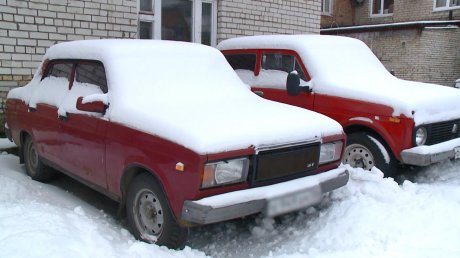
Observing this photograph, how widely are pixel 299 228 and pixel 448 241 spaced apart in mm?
1160

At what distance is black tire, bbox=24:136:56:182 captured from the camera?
5.11 metres

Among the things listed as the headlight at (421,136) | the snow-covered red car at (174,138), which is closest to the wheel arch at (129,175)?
the snow-covered red car at (174,138)

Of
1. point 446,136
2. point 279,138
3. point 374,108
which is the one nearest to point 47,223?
point 279,138

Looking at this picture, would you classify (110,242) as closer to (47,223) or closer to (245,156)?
(47,223)

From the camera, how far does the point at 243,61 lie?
6684 mm

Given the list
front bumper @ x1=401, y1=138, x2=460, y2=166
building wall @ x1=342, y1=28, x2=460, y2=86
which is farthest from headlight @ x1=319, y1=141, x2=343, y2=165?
building wall @ x1=342, y1=28, x2=460, y2=86

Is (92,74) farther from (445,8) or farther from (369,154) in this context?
(445,8)

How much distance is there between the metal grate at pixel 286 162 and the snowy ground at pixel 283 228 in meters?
0.55

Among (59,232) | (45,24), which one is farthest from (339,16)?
(59,232)

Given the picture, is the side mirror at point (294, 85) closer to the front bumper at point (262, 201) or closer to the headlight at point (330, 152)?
the headlight at point (330, 152)

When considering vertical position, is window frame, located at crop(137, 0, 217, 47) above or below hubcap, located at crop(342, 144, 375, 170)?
above

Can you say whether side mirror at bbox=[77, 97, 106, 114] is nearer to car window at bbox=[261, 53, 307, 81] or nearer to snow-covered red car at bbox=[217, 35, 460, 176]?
snow-covered red car at bbox=[217, 35, 460, 176]

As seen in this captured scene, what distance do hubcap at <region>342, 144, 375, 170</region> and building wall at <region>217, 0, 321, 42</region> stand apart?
175 inches

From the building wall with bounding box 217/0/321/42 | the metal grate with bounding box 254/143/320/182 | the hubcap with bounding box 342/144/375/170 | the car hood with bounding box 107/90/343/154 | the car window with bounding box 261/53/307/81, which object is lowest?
the hubcap with bounding box 342/144/375/170
